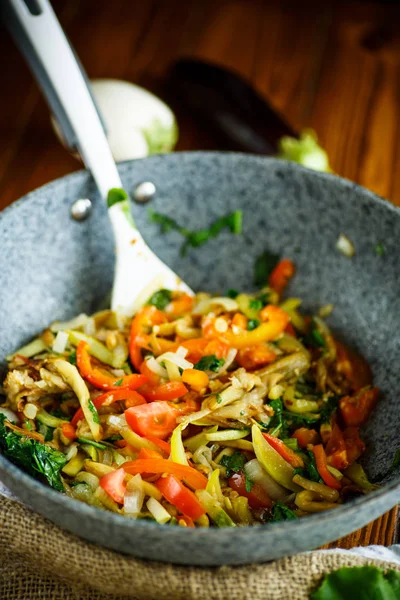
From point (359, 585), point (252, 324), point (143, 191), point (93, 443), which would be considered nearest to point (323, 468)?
point (359, 585)

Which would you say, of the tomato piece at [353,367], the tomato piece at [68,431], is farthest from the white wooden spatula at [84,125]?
the tomato piece at [353,367]

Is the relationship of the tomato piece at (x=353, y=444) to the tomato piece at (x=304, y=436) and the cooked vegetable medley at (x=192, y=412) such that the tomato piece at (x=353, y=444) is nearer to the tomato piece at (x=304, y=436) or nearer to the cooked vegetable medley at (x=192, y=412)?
the cooked vegetable medley at (x=192, y=412)

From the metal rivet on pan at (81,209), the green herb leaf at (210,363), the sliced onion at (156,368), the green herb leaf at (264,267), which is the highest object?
the metal rivet on pan at (81,209)

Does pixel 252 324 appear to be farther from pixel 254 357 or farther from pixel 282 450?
pixel 282 450

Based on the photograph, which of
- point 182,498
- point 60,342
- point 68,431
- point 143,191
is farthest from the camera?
point 143,191

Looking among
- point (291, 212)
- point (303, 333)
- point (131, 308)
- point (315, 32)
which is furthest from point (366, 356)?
point (315, 32)

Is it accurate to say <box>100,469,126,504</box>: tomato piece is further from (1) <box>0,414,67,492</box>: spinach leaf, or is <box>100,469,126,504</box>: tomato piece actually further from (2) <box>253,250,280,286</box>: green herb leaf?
(2) <box>253,250,280,286</box>: green herb leaf

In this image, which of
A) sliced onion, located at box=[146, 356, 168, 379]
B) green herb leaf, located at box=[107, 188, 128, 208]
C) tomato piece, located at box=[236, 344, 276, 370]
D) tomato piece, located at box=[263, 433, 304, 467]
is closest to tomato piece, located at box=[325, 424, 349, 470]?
tomato piece, located at box=[263, 433, 304, 467]
